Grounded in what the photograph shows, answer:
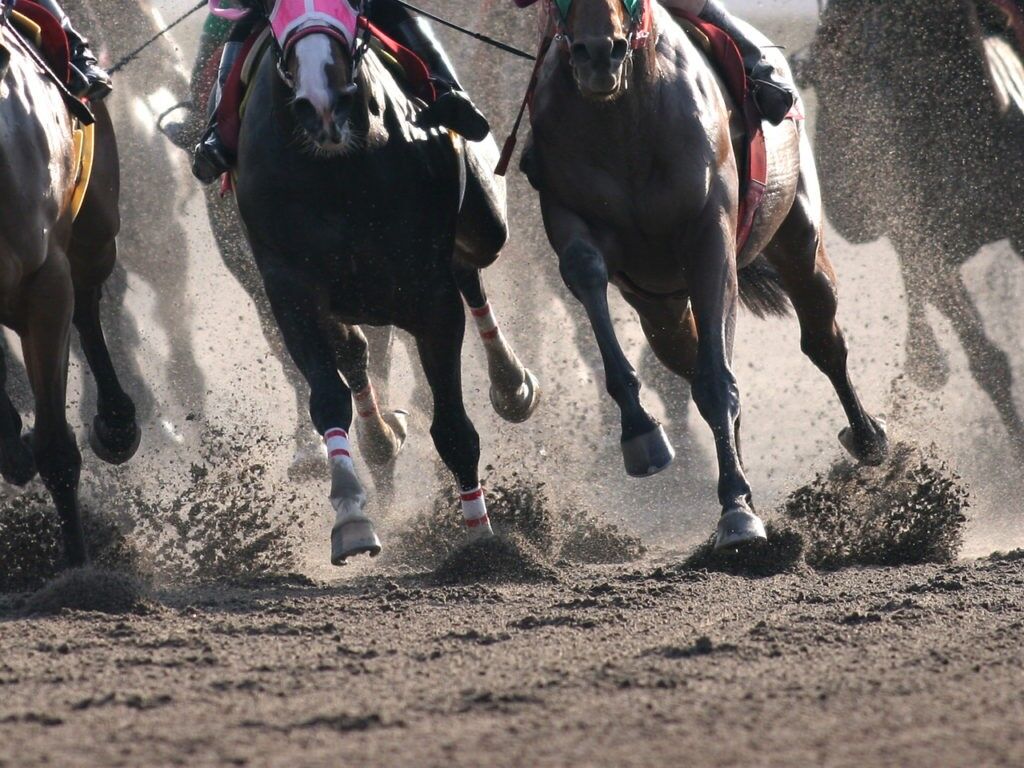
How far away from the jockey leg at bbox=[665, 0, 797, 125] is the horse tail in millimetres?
843

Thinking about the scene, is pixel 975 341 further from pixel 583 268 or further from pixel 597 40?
pixel 597 40

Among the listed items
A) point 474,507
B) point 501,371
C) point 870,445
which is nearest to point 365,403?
point 501,371

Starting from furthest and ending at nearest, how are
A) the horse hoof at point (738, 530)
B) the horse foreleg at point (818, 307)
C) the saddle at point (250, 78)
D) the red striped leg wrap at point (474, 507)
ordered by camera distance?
the horse foreleg at point (818, 307)
the red striped leg wrap at point (474, 507)
the saddle at point (250, 78)
the horse hoof at point (738, 530)

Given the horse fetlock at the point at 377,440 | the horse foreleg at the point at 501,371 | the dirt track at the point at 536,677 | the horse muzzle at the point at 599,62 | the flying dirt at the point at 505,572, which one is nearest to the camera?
the dirt track at the point at 536,677

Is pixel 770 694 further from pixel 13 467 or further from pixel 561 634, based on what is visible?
pixel 13 467

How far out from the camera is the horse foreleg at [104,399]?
722 cm

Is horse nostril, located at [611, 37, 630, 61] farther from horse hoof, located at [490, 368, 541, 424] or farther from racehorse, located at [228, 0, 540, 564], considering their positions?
horse hoof, located at [490, 368, 541, 424]

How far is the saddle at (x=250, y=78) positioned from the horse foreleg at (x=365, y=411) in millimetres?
1196

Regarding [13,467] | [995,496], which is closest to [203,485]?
[13,467]

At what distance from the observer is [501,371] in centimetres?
745

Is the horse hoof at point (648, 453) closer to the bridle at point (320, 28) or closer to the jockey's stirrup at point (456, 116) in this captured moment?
the jockey's stirrup at point (456, 116)

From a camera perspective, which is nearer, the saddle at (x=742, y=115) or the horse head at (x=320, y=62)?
the horse head at (x=320, y=62)

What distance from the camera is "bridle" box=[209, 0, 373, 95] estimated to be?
539cm

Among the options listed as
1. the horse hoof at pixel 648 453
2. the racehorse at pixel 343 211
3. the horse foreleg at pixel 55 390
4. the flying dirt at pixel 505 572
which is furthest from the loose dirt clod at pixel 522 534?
the horse foreleg at pixel 55 390
